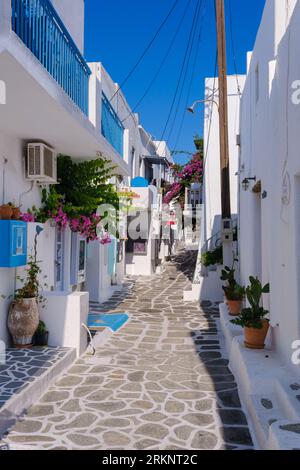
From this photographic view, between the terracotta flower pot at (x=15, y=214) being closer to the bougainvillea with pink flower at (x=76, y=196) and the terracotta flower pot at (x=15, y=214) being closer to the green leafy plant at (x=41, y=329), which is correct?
the bougainvillea with pink flower at (x=76, y=196)

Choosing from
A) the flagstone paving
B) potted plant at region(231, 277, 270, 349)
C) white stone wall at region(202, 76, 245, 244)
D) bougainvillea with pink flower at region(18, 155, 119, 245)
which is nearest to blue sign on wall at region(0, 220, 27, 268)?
the flagstone paving

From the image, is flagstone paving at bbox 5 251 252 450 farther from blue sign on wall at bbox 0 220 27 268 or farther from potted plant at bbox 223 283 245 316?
blue sign on wall at bbox 0 220 27 268

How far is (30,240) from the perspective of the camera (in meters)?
7.47

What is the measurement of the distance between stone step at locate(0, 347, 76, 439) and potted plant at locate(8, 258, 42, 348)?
21cm

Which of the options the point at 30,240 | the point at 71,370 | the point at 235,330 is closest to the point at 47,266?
the point at 30,240

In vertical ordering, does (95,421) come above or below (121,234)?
below

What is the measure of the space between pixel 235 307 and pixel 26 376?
5.30 meters

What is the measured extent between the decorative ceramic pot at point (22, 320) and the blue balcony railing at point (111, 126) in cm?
490

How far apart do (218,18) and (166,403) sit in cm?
1072

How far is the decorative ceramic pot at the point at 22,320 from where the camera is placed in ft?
22.2

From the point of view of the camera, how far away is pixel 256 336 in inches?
253

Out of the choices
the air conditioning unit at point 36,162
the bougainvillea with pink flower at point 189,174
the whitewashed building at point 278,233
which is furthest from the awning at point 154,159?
the air conditioning unit at point 36,162
